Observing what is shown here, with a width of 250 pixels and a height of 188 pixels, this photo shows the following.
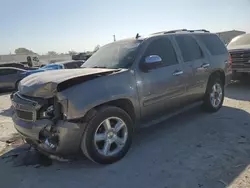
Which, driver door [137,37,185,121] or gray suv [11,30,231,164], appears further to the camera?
driver door [137,37,185,121]

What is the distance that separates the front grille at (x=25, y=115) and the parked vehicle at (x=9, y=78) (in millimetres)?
11327

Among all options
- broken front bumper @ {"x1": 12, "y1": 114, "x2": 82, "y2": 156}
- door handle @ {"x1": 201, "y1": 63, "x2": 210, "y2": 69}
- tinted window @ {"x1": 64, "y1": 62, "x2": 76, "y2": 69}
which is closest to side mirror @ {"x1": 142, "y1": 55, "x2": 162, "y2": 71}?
broken front bumper @ {"x1": 12, "y1": 114, "x2": 82, "y2": 156}

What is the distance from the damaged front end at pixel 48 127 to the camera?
3.57 m

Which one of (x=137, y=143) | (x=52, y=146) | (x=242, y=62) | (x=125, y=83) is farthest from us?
(x=242, y=62)

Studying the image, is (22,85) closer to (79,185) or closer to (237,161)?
(79,185)

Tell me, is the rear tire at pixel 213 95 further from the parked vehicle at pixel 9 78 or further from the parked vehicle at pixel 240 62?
the parked vehicle at pixel 9 78

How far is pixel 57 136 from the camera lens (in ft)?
11.8

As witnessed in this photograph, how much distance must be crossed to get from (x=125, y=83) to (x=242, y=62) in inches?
262

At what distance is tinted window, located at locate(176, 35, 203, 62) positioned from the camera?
215 inches

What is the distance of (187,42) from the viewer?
18.7 ft

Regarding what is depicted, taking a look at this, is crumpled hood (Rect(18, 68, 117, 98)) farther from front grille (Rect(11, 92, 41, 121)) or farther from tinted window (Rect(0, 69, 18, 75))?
tinted window (Rect(0, 69, 18, 75))

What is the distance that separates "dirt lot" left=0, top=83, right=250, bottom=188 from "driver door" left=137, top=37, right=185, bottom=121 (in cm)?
57

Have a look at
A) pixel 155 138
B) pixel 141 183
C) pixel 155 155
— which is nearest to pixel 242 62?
pixel 155 138

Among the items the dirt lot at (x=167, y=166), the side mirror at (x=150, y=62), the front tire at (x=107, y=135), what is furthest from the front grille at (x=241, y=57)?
the front tire at (x=107, y=135)
